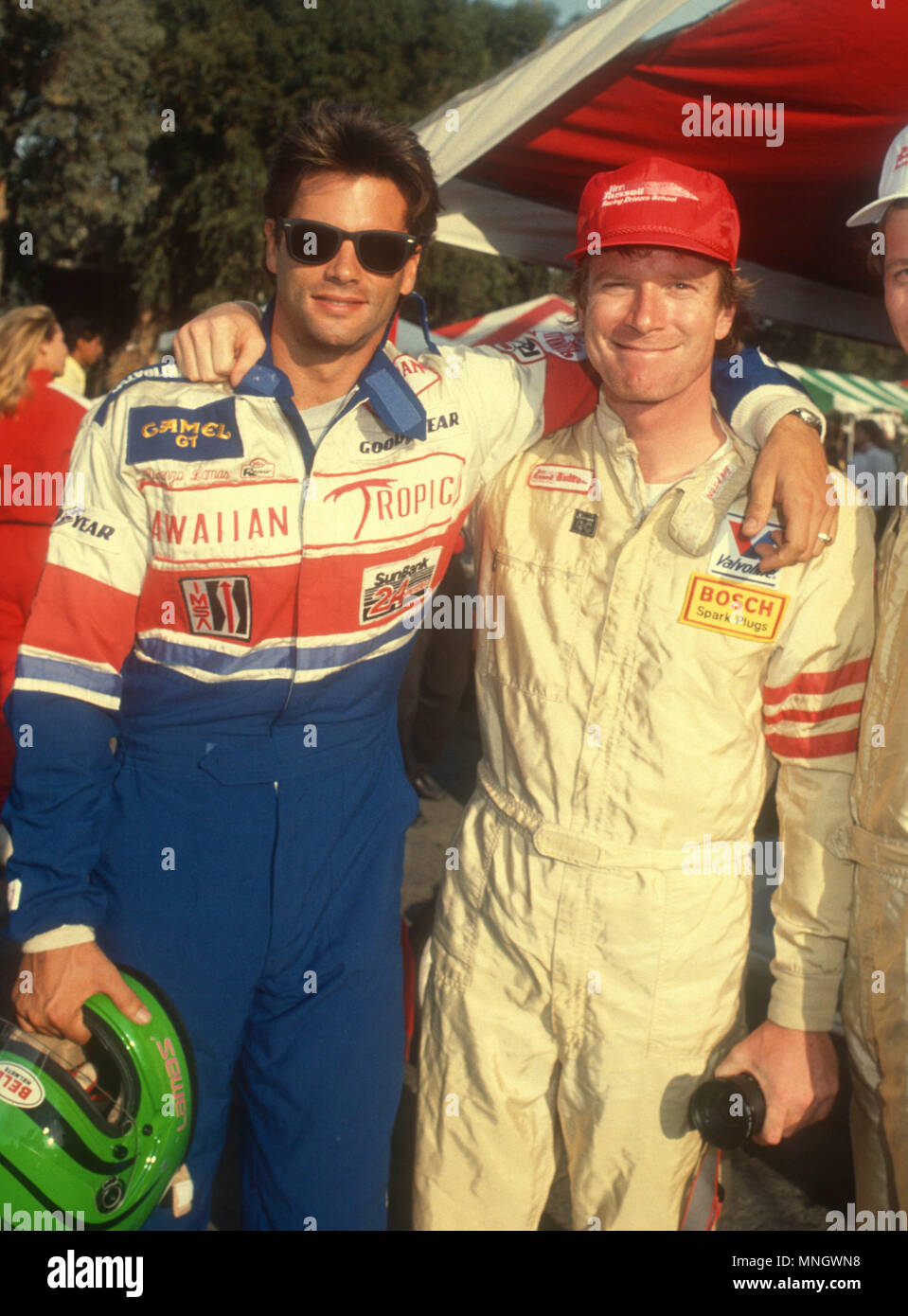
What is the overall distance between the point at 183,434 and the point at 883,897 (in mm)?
1483

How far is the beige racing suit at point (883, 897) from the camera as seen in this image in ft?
6.00

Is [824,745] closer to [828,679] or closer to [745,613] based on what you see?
[828,679]

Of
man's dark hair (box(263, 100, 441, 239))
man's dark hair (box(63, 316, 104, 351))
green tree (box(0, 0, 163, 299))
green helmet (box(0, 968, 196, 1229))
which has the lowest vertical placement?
green helmet (box(0, 968, 196, 1229))

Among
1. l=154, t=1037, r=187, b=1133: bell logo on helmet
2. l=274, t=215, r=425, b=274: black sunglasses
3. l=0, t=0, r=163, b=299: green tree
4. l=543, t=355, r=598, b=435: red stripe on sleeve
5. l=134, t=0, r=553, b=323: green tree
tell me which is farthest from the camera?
l=134, t=0, r=553, b=323: green tree

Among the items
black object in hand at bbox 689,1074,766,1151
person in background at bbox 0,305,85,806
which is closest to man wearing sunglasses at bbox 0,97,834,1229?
black object in hand at bbox 689,1074,766,1151

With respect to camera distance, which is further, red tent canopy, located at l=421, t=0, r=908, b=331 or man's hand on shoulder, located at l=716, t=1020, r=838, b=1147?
red tent canopy, located at l=421, t=0, r=908, b=331

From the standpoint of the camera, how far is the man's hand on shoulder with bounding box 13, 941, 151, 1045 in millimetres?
1883

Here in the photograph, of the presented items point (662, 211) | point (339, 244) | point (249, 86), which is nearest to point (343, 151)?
point (339, 244)

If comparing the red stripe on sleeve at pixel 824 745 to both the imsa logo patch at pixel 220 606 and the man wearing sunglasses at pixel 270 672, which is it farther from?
the imsa logo patch at pixel 220 606

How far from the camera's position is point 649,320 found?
6.34ft

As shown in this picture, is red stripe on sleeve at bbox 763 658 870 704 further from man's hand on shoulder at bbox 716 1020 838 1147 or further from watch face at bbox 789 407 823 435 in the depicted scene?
man's hand on shoulder at bbox 716 1020 838 1147

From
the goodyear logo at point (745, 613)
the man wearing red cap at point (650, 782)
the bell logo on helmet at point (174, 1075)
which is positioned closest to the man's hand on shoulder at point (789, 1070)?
the man wearing red cap at point (650, 782)
